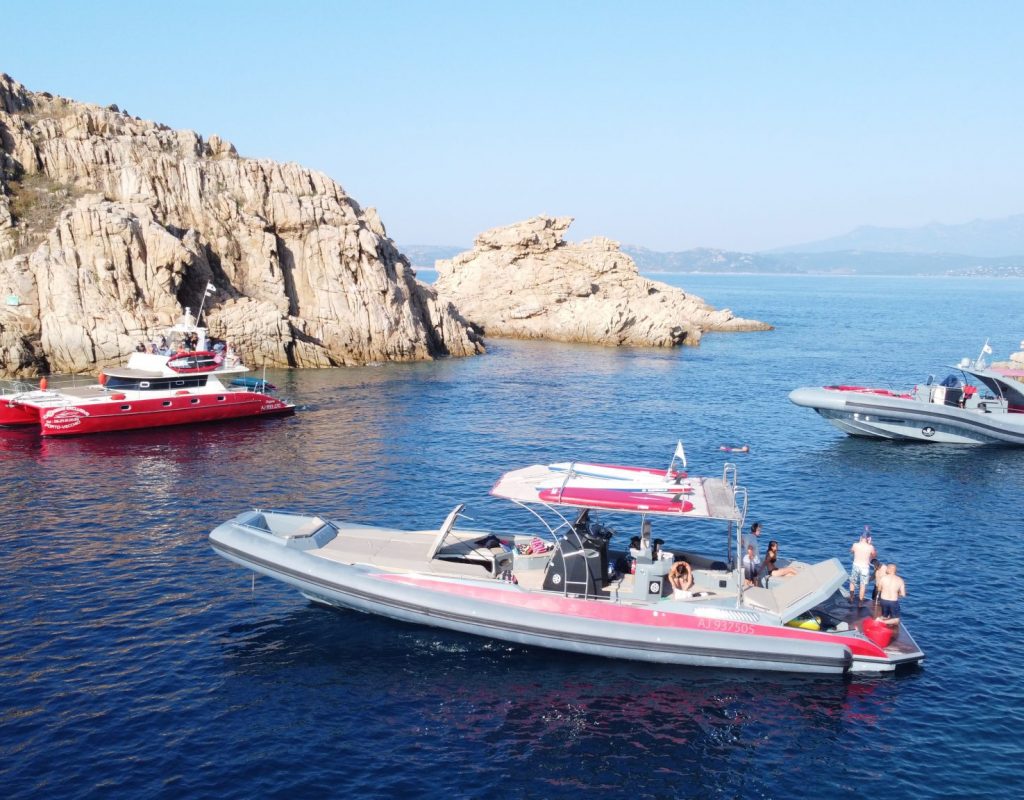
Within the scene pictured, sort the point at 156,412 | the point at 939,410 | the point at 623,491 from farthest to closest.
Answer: the point at 156,412 < the point at 939,410 < the point at 623,491

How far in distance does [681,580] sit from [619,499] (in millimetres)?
2834

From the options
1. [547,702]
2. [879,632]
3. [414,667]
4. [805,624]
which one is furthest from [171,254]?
[879,632]

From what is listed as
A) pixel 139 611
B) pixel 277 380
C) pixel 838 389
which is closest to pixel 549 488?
pixel 139 611

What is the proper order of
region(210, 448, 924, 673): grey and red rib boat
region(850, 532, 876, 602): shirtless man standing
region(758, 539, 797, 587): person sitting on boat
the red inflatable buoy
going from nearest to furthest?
1. region(210, 448, 924, 673): grey and red rib boat
2. the red inflatable buoy
3. region(850, 532, 876, 602): shirtless man standing
4. region(758, 539, 797, 587): person sitting on boat

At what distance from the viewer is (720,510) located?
20.7 metres

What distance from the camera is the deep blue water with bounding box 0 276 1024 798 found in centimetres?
1622

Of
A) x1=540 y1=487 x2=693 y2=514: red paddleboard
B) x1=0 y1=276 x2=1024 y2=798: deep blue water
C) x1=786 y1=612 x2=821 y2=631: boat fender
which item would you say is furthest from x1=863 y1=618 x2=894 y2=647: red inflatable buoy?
x1=540 y1=487 x2=693 y2=514: red paddleboard

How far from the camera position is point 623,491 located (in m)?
21.2

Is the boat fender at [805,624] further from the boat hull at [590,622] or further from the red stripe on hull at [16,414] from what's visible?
the red stripe on hull at [16,414]

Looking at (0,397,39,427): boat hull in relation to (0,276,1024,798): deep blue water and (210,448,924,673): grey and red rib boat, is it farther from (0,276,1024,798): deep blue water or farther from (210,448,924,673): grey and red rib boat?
(210,448,924,673): grey and red rib boat

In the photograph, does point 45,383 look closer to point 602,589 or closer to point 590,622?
Answer: point 602,589

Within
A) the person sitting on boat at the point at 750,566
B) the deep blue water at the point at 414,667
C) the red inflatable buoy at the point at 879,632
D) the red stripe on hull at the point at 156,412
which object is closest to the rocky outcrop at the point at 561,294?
the red stripe on hull at the point at 156,412

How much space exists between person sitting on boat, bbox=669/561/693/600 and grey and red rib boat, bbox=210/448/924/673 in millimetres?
128

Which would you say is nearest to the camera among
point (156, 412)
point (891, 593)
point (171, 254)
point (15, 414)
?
point (891, 593)
